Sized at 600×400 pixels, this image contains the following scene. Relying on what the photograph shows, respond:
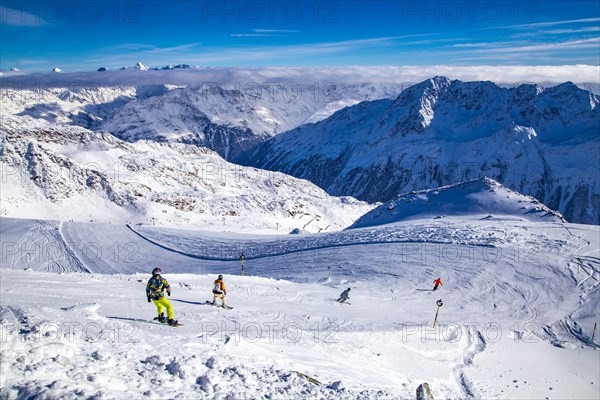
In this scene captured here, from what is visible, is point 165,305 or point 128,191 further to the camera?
point 128,191

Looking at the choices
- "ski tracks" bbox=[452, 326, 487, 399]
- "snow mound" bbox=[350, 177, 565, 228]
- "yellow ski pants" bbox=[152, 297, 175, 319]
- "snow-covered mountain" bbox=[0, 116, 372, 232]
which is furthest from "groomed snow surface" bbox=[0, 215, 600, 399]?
"snow-covered mountain" bbox=[0, 116, 372, 232]

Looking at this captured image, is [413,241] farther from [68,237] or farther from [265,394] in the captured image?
[68,237]

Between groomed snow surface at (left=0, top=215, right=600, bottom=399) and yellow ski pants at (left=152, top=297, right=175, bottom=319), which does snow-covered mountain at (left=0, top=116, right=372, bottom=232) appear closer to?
groomed snow surface at (left=0, top=215, right=600, bottom=399)

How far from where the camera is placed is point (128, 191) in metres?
86.2

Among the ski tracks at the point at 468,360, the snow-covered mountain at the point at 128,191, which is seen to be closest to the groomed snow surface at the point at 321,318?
the ski tracks at the point at 468,360

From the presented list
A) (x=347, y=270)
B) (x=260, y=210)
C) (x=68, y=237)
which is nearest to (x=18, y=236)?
(x=68, y=237)

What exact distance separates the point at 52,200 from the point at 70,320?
7510cm

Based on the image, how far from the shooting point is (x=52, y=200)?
77438 mm

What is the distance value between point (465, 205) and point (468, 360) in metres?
34.9

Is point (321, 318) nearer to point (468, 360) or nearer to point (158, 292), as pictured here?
point (468, 360)

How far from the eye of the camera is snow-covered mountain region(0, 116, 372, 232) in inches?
3049

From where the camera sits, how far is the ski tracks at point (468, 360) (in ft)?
48.2

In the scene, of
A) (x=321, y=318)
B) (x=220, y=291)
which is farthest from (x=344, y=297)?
(x=220, y=291)

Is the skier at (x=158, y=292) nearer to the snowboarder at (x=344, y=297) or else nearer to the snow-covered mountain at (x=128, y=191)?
the snowboarder at (x=344, y=297)
